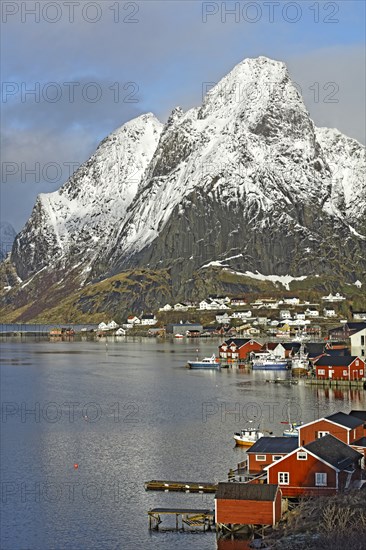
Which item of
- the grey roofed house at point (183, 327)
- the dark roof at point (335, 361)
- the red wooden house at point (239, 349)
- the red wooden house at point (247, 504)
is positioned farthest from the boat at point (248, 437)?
the grey roofed house at point (183, 327)

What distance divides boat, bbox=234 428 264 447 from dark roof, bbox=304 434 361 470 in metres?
10.8

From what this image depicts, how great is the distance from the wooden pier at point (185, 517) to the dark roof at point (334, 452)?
210 inches

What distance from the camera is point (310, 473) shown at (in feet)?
123

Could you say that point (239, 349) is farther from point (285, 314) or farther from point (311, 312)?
→ point (311, 312)

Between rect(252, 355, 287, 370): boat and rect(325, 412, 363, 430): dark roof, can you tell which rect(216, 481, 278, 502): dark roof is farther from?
rect(252, 355, 287, 370): boat

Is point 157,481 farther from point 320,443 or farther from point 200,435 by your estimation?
point 200,435

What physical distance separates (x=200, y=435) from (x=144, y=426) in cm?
584

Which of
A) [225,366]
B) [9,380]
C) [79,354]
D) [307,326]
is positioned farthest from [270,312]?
[9,380]

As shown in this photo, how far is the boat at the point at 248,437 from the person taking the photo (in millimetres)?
49906

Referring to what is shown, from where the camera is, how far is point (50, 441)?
5338 centimetres

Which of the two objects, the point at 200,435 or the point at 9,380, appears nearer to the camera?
the point at 200,435

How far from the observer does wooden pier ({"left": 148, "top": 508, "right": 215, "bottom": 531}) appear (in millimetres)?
35938

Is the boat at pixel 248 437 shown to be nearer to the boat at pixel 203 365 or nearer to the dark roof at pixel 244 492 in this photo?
the dark roof at pixel 244 492

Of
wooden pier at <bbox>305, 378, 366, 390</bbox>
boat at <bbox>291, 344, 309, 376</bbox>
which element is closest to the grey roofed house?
boat at <bbox>291, 344, 309, 376</bbox>
